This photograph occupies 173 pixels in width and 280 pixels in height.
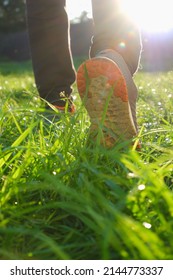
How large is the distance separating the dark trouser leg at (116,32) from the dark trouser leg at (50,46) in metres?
0.55

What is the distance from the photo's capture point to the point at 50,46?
7.94ft

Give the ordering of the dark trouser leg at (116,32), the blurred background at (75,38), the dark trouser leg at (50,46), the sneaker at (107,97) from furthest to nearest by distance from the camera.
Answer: the blurred background at (75,38) < the dark trouser leg at (50,46) < the dark trouser leg at (116,32) < the sneaker at (107,97)

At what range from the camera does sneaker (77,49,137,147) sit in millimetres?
1490

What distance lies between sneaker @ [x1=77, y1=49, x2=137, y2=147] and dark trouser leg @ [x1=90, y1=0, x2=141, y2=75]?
10.6 inches

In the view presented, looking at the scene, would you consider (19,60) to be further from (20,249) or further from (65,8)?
(20,249)

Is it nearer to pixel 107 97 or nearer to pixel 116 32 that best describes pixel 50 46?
pixel 116 32

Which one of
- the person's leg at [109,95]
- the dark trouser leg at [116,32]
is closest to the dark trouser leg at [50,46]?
the dark trouser leg at [116,32]

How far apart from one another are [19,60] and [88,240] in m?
19.5

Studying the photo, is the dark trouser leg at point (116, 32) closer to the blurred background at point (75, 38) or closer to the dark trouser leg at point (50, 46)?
the dark trouser leg at point (50, 46)

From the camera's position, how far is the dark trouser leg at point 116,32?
181cm

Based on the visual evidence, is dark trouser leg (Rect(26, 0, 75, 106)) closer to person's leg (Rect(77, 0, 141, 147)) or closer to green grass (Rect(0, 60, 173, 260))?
person's leg (Rect(77, 0, 141, 147))

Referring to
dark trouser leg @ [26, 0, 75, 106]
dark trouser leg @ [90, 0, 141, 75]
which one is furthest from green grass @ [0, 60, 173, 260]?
dark trouser leg @ [26, 0, 75, 106]

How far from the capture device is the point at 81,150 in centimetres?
139
